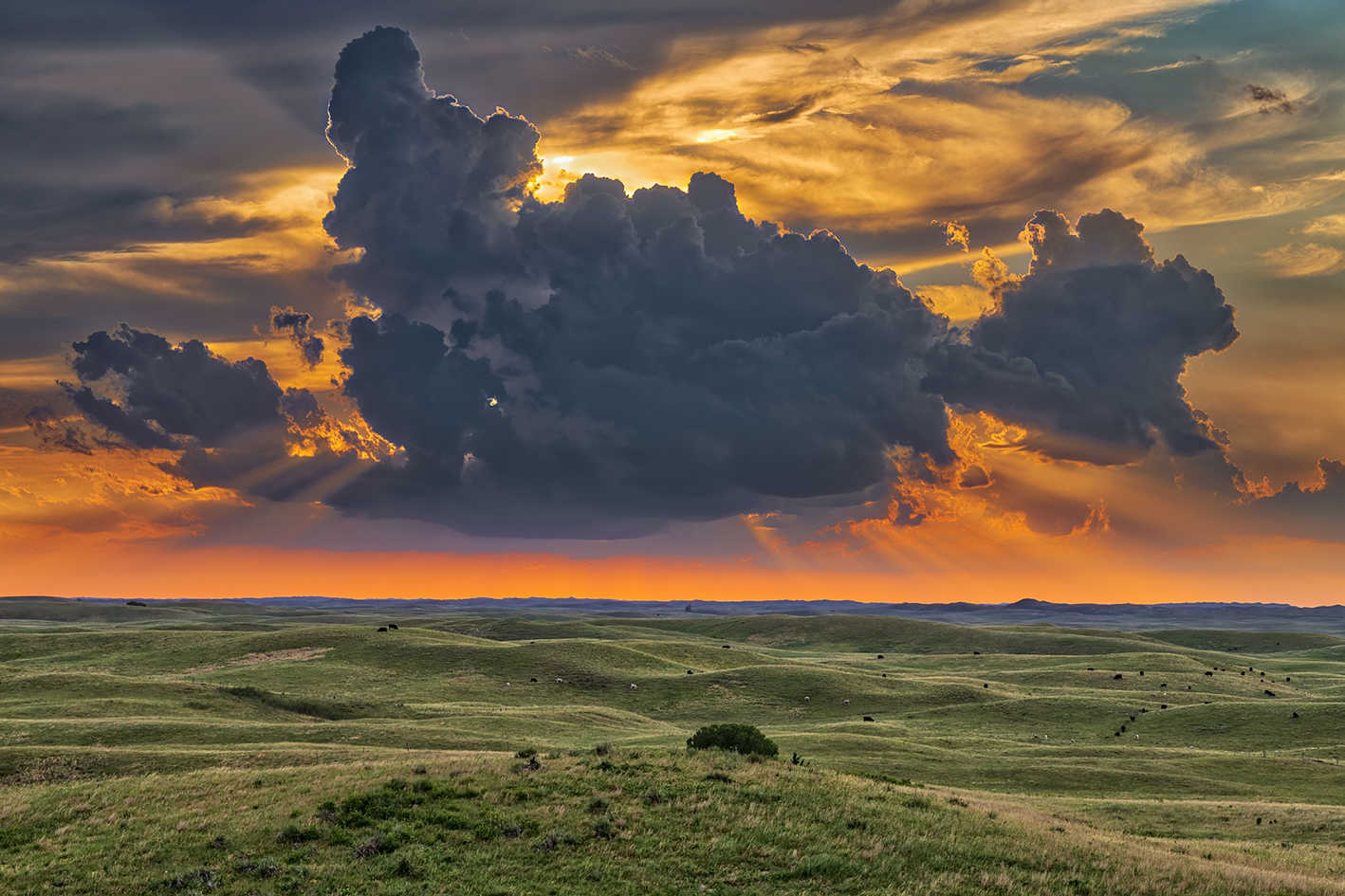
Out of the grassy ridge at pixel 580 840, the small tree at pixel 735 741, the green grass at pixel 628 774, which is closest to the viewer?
the grassy ridge at pixel 580 840

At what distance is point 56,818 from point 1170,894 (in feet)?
105

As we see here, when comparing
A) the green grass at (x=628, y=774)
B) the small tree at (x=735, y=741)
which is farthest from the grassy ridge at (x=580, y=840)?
the small tree at (x=735, y=741)

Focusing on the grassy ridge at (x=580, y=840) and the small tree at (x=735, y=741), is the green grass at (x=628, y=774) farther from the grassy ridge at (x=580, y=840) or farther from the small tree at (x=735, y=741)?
the small tree at (x=735, y=741)

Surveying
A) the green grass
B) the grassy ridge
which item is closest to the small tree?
the green grass

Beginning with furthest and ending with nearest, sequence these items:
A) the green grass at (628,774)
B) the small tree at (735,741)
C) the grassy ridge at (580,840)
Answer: the small tree at (735,741), the green grass at (628,774), the grassy ridge at (580,840)

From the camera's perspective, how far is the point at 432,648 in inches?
4592

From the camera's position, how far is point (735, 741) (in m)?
39.0

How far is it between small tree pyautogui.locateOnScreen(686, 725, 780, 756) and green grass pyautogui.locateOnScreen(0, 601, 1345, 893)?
249 centimetres

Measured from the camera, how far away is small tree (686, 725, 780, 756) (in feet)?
127

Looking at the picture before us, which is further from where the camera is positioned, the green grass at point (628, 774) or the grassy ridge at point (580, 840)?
the green grass at point (628, 774)

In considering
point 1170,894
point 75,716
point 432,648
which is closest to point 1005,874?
point 1170,894

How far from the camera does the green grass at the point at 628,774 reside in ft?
75.9

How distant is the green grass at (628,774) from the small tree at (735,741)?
8.17ft

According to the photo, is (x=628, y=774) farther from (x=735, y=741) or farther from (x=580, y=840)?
(x=735, y=741)
